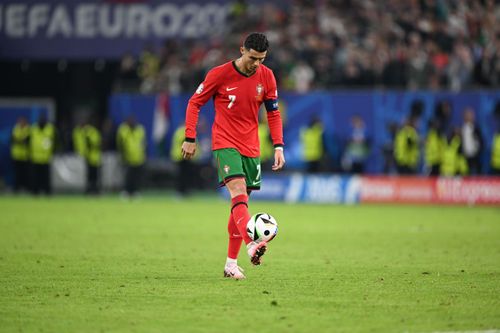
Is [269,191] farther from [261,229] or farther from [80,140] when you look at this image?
[261,229]

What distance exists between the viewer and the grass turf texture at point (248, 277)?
7.93 m

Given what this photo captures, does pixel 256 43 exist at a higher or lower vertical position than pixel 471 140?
higher

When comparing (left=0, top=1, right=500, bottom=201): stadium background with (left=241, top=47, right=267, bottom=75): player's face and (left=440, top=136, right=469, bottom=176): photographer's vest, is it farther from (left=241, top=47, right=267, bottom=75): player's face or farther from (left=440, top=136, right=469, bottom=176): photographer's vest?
(left=241, top=47, right=267, bottom=75): player's face

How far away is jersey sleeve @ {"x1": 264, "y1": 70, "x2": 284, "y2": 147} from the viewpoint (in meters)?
10.9

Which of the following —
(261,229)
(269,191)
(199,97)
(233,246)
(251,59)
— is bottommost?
(269,191)

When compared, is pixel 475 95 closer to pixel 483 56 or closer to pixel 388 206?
pixel 483 56

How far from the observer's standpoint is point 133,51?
33406 millimetres

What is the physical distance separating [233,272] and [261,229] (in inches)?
40.7

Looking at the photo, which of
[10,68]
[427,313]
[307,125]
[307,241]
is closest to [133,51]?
[10,68]

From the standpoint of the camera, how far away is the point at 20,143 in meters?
30.6

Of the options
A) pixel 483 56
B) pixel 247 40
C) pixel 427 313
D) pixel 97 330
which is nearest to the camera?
pixel 97 330

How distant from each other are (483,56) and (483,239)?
13.1 meters

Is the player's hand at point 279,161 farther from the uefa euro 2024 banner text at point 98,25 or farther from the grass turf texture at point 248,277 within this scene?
the uefa euro 2024 banner text at point 98,25


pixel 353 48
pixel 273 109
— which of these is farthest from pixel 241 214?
pixel 353 48
